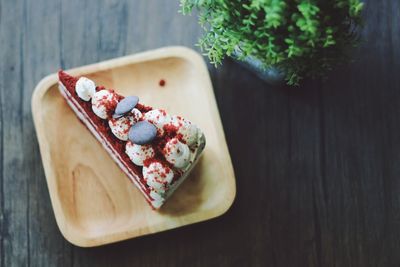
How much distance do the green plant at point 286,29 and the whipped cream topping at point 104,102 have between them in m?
0.32

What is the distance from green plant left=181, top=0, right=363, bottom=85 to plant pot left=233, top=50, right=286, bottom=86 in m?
0.10

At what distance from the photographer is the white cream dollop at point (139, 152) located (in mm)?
1636

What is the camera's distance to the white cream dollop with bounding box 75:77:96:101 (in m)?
1.67

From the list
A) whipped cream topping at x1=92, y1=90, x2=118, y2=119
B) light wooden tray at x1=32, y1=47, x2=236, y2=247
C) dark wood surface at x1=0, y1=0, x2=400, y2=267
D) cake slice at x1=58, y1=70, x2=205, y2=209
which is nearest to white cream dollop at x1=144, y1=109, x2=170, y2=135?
cake slice at x1=58, y1=70, x2=205, y2=209

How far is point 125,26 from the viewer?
193cm

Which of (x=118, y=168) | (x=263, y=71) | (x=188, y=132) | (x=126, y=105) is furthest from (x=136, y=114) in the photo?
(x=263, y=71)

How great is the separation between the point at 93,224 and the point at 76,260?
14 cm

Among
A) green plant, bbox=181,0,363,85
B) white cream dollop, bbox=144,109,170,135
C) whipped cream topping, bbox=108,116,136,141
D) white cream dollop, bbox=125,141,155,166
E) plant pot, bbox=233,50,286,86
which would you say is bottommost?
white cream dollop, bbox=125,141,155,166

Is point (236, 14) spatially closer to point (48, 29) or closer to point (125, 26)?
point (125, 26)

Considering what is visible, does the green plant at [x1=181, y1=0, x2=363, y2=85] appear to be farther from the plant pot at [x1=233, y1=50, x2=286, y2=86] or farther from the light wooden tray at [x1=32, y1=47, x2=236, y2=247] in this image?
the light wooden tray at [x1=32, y1=47, x2=236, y2=247]

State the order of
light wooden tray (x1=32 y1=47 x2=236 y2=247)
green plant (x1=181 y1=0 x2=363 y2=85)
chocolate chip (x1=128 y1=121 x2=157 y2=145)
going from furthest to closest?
light wooden tray (x1=32 y1=47 x2=236 y2=247), chocolate chip (x1=128 y1=121 x2=157 y2=145), green plant (x1=181 y1=0 x2=363 y2=85)

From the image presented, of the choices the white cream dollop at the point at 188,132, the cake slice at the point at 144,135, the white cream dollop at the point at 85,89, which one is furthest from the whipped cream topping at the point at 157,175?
the white cream dollop at the point at 85,89

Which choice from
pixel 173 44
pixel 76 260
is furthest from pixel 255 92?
pixel 76 260

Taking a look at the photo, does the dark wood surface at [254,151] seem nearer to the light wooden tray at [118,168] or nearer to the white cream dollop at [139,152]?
the light wooden tray at [118,168]
